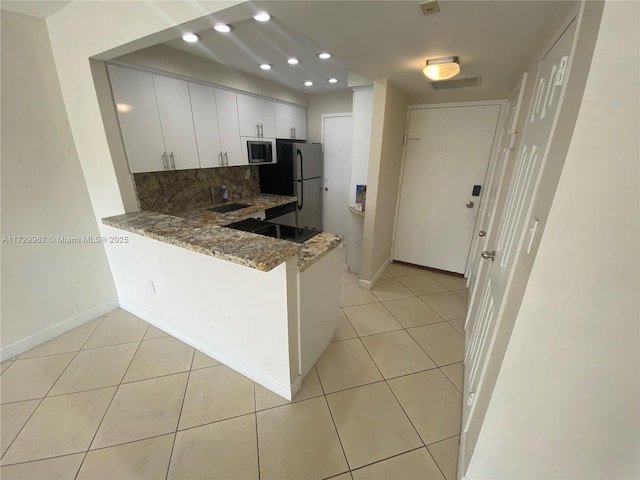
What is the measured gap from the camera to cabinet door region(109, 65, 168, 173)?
6.61 ft

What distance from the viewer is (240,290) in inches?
61.4

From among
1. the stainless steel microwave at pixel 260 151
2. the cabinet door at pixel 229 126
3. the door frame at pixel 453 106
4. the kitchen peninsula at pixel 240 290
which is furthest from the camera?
the stainless steel microwave at pixel 260 151

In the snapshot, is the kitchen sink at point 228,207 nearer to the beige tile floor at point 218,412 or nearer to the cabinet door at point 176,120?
the cabinet door at point 176,120

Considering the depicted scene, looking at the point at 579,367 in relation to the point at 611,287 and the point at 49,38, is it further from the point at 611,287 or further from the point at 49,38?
the point at 49,38

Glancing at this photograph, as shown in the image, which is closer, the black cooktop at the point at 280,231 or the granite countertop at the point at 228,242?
the granite countertop at the point at 228,242

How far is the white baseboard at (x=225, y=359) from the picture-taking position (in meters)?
1.65

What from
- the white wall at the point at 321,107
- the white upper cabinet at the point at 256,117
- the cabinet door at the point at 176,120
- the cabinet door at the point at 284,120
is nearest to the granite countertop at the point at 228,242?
the cabinet door at the point at 176,120

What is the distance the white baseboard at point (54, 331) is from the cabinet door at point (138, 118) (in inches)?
52.6

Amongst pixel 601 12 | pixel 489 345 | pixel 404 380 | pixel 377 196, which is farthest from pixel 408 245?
pixel 601 12

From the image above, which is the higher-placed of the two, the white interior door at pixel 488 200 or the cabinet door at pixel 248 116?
the cabinet door at pixel 248 116

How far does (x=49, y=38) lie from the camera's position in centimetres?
182

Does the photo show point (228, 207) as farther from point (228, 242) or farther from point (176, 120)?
point (228, 242)

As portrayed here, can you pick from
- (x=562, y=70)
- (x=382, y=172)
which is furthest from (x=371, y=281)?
(x=562, y=70)

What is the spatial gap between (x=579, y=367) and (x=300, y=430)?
1320 mm
